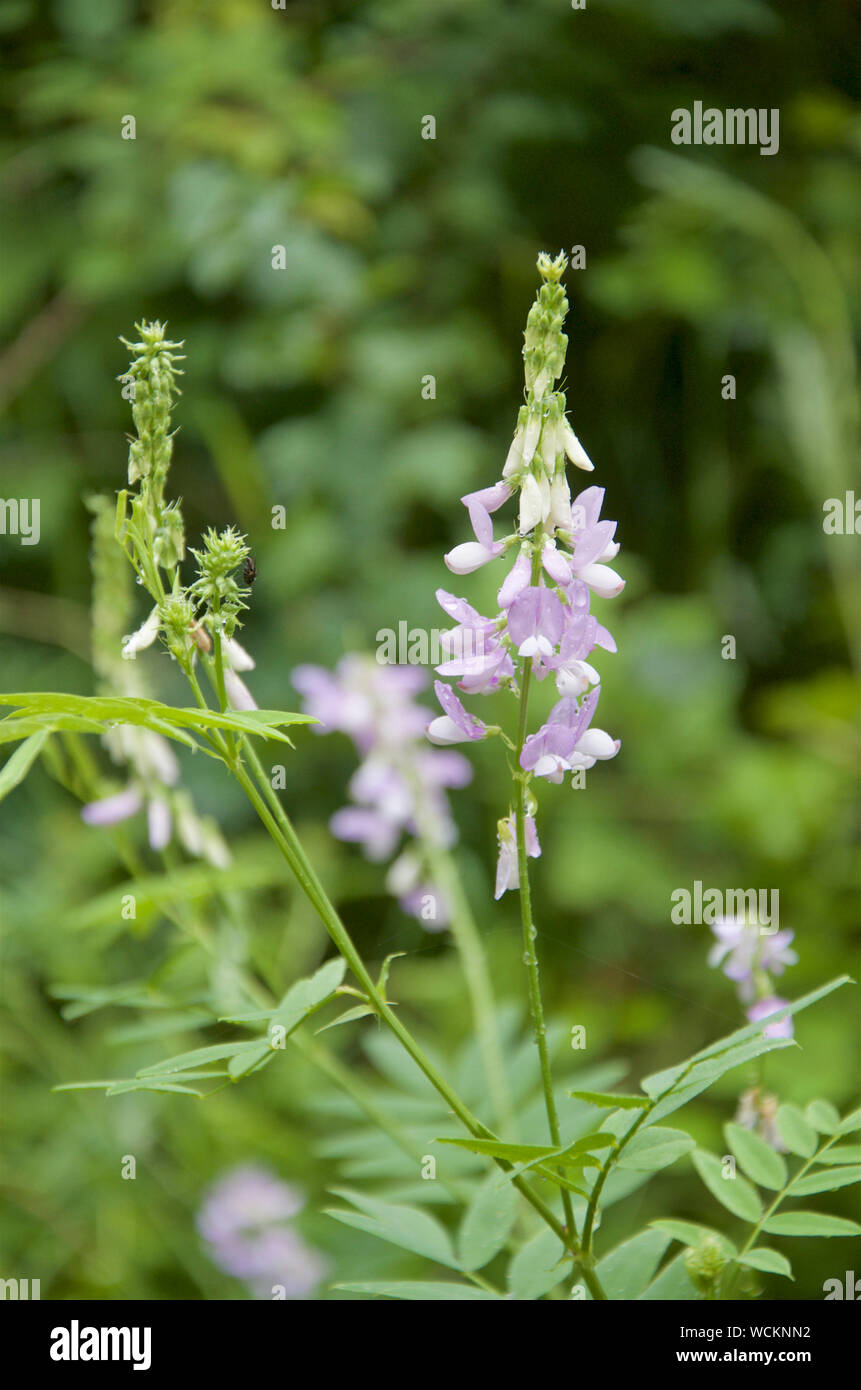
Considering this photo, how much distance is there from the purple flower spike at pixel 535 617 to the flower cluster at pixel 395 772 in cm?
52

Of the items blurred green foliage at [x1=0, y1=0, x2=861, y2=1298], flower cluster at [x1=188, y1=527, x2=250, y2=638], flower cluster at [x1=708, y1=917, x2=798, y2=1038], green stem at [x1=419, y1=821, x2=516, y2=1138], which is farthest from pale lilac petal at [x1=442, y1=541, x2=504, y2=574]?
blurred green foliage at [x1=0, y1=0, x2=861, y2=1298]

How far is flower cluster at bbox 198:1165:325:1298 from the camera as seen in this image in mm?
1412

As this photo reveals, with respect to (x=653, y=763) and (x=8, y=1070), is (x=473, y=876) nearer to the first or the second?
(x=653, y=763)

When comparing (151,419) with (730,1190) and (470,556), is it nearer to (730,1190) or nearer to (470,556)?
(470,556)

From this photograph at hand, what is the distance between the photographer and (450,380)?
79.0 inches

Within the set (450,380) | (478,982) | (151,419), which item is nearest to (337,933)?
Result: (151,419)

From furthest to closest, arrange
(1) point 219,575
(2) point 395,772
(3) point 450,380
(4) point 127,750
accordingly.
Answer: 1. (3) point 450,380
2. (2) point 395,772
3. (4) point 127,750
4. (1) point 219,575

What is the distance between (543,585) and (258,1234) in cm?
123

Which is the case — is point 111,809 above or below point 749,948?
above

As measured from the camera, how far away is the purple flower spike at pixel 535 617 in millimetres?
536

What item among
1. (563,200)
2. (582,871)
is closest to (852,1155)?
(582,871)

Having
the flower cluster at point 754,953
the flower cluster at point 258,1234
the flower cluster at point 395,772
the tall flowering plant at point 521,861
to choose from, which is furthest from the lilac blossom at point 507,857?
the flower cluster at point 258,1234

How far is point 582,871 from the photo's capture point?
1700mm
